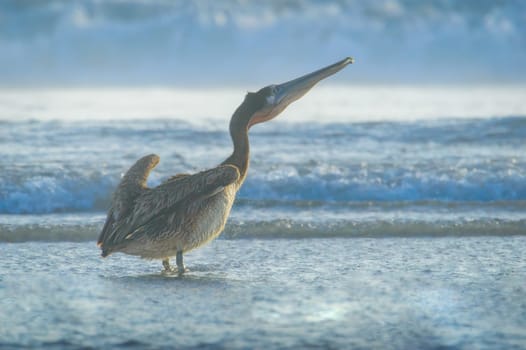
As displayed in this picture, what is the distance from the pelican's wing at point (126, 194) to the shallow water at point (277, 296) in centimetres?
33

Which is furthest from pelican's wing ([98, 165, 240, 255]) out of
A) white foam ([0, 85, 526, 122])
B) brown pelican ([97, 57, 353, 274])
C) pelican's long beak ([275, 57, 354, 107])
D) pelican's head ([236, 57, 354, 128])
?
white foam ([0, 85, 526, 122])

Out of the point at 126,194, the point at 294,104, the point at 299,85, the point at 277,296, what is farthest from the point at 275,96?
the point at 294,104

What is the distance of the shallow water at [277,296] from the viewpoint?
419cm

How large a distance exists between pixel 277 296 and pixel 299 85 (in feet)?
5.23

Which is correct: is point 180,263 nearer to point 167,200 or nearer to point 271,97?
point 167,200

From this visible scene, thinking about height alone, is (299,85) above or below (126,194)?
above

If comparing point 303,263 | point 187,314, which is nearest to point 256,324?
point 187,314

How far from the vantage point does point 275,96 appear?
5941mm

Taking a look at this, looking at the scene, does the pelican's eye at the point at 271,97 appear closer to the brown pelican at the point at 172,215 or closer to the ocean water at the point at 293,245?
the brown pelican at the point at 172,215

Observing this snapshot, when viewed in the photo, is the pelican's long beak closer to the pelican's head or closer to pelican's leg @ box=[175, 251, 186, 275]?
the pelican's head

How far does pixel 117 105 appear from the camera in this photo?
2067 cm

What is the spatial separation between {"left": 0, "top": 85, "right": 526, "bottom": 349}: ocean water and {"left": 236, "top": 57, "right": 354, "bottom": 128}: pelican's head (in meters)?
0.96

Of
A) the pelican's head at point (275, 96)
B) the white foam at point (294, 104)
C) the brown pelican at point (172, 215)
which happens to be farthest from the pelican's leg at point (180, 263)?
the white foam at point (294, 104)

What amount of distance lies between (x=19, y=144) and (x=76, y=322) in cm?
803
